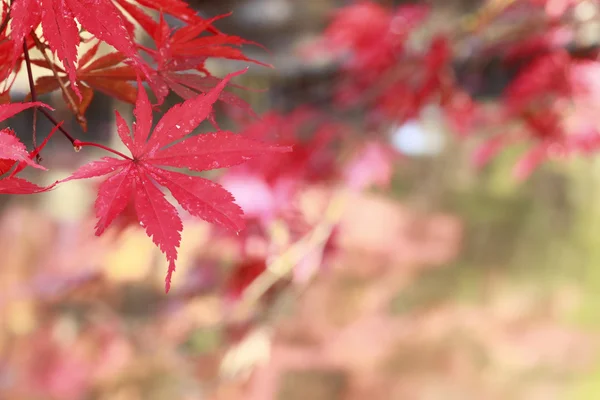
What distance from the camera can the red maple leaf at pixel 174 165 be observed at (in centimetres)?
28

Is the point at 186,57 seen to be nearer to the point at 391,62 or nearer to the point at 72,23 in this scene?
the point at 72,23

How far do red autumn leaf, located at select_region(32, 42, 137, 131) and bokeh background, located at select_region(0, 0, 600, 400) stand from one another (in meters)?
0.73

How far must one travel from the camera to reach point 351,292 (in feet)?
5.71

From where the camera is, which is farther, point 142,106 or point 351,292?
point 351,292

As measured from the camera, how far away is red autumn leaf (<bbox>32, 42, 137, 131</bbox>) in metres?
0.33

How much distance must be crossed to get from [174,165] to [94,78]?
10 cm

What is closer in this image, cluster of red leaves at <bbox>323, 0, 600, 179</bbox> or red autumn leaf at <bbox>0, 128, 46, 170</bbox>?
red autumn leaf at <bbox>0, 128, 46, 170</bbox>

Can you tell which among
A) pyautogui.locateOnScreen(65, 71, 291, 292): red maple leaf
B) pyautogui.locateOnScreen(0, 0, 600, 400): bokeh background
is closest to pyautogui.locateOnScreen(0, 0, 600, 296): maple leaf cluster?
pyautogui.locateOnScreen(65, 71, 291, 292): red maple leaf

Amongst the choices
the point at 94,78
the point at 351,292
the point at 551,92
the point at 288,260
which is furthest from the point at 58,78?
the point at 351,292

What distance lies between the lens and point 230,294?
1.37 meters

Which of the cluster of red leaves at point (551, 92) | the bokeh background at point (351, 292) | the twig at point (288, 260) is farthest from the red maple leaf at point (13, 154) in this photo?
the cluster of red leaves at point (551, 92)

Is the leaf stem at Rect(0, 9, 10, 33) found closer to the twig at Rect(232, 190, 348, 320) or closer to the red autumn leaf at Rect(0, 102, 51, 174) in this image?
the red autumn leaf at Rect(0, 102, 51, 174)

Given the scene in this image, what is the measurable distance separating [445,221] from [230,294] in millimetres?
873

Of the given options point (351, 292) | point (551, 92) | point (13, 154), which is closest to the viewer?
point (13, 154)
